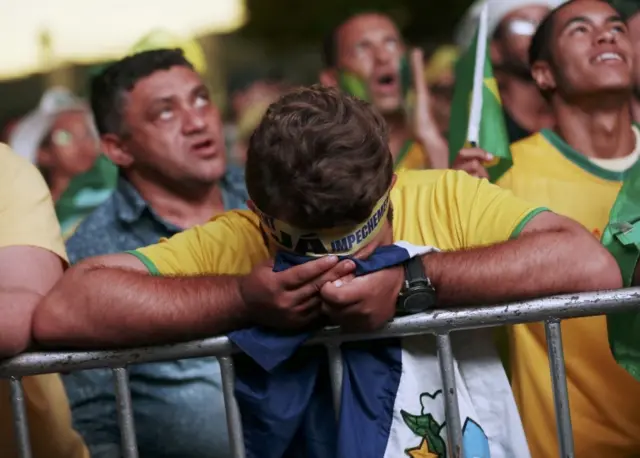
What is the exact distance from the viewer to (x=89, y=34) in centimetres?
546

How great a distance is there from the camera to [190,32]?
18.1 ft

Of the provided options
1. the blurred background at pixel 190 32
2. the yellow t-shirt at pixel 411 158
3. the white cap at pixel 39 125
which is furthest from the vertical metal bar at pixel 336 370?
the blurred background at pixel 190 32

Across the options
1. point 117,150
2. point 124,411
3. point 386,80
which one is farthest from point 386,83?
point 124,411

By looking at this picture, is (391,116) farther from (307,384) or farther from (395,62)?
(307,384)

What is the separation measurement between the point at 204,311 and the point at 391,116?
1714mm

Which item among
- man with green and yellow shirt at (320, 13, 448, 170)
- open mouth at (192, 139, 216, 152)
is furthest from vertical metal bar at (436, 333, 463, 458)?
man with green and yellow shirt at (320, 13, 448, 170)

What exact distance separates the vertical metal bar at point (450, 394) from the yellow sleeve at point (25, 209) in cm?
73

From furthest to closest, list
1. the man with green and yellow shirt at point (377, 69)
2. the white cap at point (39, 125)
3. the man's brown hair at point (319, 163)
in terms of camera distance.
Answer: the white cap at point (39, 125) < the man with green and yellow shirt at point (377, 69) < the man's brown hair at point (319, 163)

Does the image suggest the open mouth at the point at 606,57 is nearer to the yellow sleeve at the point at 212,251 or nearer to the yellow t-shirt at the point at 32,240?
the yellow sleeve at the point at 212,251

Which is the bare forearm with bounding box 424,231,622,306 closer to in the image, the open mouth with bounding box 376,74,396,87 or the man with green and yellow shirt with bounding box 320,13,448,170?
the man with green and yellow shirt with bounding box 320,13,448,170

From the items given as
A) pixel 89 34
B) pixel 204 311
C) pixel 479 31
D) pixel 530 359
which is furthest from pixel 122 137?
pixel 89 34

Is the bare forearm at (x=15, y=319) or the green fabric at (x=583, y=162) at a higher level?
the green fabric at (x=583, y=162)

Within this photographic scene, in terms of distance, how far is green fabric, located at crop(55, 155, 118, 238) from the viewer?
299cm

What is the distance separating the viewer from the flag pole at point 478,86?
1912 mm
